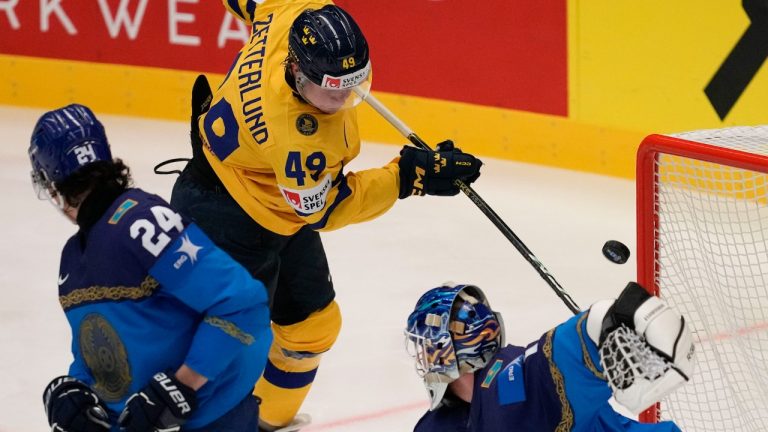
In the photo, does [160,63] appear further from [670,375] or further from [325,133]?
[670,375]

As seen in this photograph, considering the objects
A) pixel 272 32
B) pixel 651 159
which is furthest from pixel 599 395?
pixel 272 32

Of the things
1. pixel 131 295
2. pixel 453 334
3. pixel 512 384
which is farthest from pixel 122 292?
pixel 512 384

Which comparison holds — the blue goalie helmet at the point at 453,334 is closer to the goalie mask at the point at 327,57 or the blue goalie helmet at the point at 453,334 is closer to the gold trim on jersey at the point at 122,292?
the gold trim on jersey at the point at 122,292

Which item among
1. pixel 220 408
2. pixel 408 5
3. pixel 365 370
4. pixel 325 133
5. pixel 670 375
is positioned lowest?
pixel 365 370

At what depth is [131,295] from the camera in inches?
90.4

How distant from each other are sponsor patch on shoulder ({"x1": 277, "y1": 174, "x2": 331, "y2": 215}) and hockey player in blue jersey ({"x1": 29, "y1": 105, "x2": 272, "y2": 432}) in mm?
753

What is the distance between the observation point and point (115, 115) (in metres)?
6.71

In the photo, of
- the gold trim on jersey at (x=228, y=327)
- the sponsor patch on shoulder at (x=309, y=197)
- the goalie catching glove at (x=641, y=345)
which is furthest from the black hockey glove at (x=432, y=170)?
the goalie catching glove at (x=641, y=345)

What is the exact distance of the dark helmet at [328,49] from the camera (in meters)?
3.02

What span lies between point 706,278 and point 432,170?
749 mm

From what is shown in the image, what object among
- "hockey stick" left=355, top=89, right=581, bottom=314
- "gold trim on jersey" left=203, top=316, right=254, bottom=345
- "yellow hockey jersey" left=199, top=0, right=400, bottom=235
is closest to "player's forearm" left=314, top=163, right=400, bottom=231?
"yellow hockey jersey" left=199, top=0, right=400, bottom=235

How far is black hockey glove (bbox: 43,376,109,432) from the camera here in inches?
91.1

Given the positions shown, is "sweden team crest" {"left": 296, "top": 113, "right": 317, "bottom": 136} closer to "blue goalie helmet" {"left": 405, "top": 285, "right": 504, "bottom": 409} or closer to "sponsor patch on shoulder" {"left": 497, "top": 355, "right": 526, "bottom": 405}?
"blue goalie helmet" {"left": 405, "top": 285, "right": 504, "bottom": 409}

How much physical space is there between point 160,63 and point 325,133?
3653 millimetres
